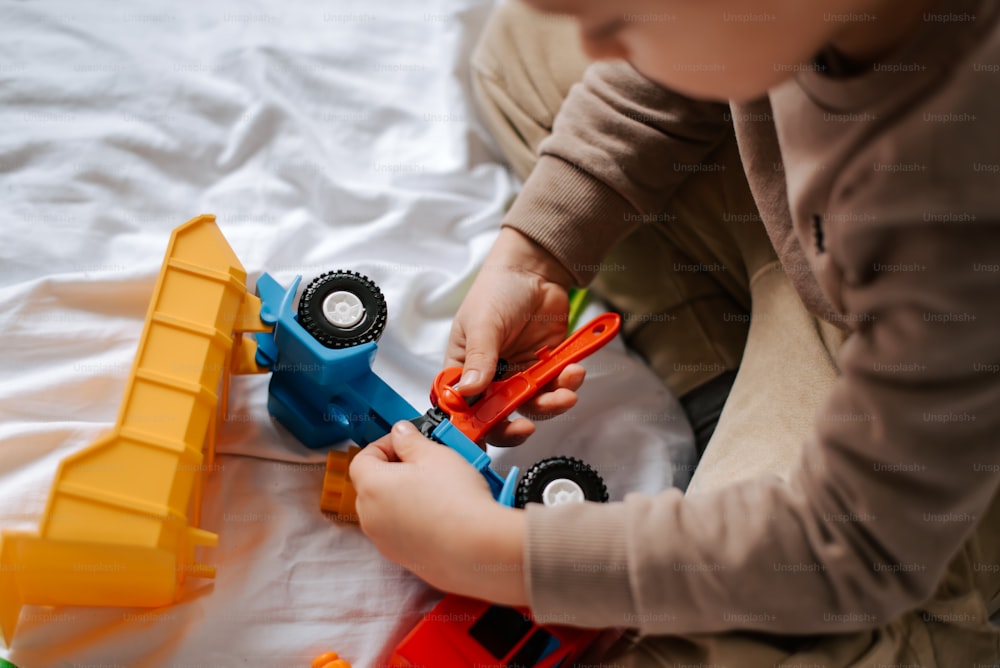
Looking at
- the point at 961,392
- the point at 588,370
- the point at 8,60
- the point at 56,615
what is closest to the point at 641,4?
the point at 961,392

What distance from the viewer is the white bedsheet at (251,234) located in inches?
26.7

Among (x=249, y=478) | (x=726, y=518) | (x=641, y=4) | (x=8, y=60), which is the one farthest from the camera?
(x=8, y=60)

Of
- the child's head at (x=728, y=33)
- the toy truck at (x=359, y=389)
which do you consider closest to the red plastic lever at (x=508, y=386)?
the toy truck at (x=359, y=389)

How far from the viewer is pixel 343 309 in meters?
0.73

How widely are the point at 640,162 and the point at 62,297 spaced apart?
0.52m

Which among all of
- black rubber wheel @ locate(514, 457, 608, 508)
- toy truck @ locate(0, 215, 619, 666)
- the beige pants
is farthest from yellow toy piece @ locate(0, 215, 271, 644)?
the beige pants

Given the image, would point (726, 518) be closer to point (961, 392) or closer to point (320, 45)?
point (961, 392)

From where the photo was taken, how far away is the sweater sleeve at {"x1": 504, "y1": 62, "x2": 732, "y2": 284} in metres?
0.78

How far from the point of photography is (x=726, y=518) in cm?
57

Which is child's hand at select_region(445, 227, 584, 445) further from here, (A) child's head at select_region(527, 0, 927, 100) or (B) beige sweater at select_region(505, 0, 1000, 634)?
(A) child's head at select_region(527, 0, 927, 100)

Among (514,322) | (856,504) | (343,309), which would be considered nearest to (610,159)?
(514,322)

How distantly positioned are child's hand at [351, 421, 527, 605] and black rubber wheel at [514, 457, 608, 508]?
0.14 feet

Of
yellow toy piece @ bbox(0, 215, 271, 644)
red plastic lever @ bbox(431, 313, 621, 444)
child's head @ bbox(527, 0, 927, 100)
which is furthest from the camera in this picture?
red plastic lever @ bbox(431, 313, 621, 444)

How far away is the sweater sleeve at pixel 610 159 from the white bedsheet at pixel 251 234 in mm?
104
